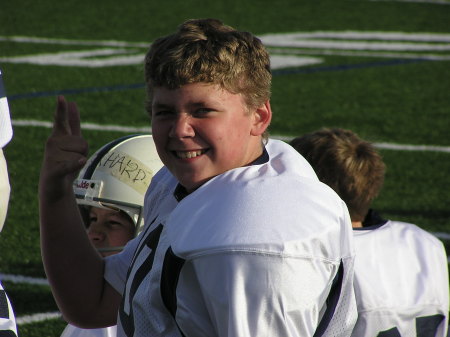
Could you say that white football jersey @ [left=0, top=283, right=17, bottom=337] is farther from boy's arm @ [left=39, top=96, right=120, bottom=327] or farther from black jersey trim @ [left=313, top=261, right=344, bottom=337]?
black jersey trim @ [left=313, top=261, right=344, bottom=337]

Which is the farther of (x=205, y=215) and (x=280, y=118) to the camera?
(x=280, y=118)

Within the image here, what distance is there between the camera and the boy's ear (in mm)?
2340

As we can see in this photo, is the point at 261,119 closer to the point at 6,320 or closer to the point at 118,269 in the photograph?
the point at 118,269

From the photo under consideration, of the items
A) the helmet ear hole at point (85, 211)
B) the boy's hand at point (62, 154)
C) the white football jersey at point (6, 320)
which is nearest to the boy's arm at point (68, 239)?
the boy's hand at point (62, 154)

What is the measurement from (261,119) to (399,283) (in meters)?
1.06

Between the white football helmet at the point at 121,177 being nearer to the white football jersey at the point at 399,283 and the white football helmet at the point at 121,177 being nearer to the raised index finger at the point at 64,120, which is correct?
the white football jersey at the point at 399,283

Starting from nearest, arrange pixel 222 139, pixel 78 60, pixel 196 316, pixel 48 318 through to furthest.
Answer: pixel 196 316 → pixel 222 139 → pixel 48 318 → pixel 78 60

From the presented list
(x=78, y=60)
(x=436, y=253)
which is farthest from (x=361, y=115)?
(x=436, y=253)

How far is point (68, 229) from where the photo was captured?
2590mm

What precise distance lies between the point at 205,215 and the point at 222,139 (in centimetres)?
25

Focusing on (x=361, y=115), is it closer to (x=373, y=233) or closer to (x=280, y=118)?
(x=280, y=118)

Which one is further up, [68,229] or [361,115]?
[68,229]

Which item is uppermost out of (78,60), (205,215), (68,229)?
(205,215)

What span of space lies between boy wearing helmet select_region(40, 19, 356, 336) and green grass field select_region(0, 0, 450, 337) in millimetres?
2430
